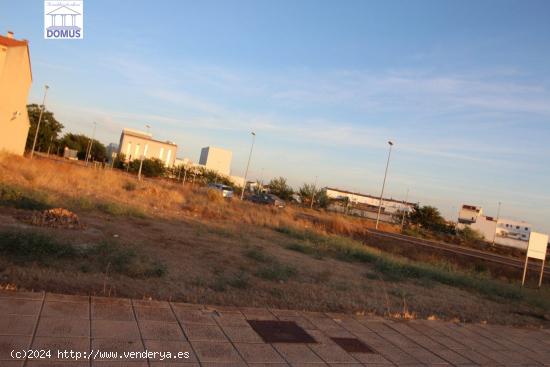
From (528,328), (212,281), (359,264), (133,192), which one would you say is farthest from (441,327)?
(133,192)

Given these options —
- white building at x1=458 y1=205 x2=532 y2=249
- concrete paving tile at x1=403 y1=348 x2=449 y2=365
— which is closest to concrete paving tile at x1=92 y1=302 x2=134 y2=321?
concrete paving tile at x1=403 y1=348 x2=449 y2=365

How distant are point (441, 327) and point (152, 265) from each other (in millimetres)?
4831

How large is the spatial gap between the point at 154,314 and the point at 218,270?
12.5 ft

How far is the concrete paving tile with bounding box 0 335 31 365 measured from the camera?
11.9 feet

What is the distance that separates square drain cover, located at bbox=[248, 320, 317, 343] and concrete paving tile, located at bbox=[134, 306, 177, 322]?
97cm

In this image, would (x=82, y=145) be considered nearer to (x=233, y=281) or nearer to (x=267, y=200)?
(x=267, y=200)

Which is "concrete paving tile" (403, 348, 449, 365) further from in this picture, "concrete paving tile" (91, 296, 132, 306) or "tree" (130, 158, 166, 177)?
"tree" (130, 158, 166, 177)

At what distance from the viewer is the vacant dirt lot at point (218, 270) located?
676cm

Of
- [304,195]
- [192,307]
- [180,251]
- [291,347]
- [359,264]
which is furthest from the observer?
[304,195]

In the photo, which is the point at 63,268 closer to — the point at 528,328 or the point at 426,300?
the point at 426,300

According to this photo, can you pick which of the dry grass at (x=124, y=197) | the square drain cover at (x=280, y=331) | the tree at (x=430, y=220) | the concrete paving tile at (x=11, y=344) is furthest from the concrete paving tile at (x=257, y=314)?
the tree at (x=430, y=220)

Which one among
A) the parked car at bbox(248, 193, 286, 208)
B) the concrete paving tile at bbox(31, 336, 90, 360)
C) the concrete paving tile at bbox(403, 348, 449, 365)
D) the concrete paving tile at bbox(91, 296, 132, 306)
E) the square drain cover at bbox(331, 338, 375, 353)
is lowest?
the concrete paving tile at bbox(31, 336, 90, 360)

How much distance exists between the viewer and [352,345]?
5336mm

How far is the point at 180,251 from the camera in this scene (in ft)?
34.5
